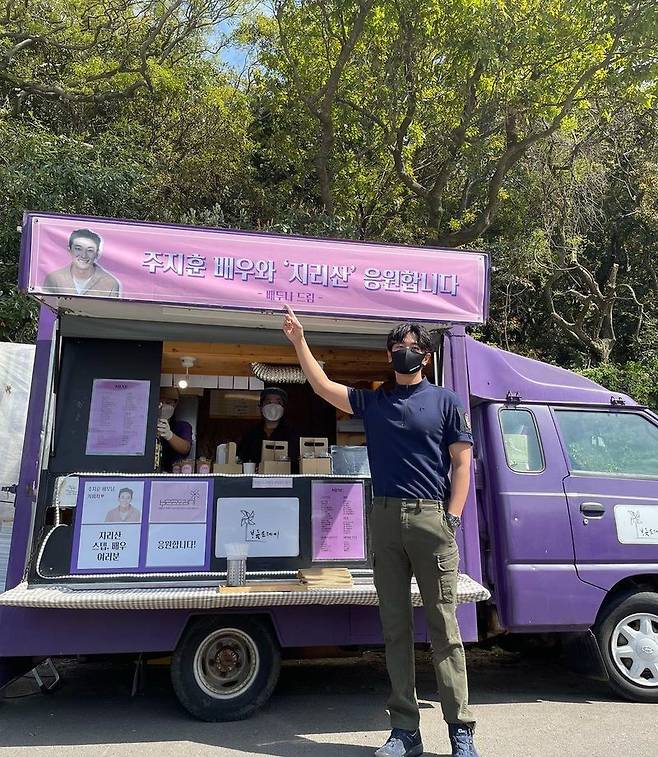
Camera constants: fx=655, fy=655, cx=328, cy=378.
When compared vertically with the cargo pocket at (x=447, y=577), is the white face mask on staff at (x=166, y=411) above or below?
above

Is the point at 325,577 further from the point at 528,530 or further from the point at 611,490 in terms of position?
the point at 611,490

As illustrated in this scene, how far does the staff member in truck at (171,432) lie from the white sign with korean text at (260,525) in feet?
3.51

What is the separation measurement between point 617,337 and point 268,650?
14.3 m

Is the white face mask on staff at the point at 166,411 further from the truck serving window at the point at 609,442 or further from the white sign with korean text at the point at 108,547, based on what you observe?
the truck serving window at the point at 609,442

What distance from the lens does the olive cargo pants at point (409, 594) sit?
3.30 m

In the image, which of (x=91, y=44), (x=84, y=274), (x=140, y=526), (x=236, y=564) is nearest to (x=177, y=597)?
(x=236, y=564)

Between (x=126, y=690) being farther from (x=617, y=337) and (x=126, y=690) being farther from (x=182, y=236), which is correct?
(x=617, y=337)

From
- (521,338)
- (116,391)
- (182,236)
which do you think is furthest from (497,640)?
(521,338)

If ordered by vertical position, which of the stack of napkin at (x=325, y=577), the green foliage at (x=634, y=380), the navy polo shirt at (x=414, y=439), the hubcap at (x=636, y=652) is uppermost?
the green foliage at (x=634, y=380)

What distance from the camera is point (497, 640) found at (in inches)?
206

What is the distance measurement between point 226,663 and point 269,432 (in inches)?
80.2

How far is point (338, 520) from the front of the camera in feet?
14.4


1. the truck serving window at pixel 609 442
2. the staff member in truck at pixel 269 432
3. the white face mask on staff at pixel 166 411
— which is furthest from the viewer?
the staff member in truck at pixel 269 432

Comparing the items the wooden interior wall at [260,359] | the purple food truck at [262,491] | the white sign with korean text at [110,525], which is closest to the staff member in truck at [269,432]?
the wooden interior wall at [260,359]
